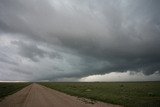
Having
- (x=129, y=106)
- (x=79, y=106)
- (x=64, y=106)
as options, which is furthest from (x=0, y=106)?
(x=129, y=106)

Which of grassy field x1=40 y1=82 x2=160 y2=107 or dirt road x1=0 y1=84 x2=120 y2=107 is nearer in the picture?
dirt road x1=0 y1=84 x2=120 y2=107

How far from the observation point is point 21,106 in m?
19.2

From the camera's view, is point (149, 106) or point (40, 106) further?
point (149, 106)

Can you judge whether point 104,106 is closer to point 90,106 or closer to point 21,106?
point 90,106

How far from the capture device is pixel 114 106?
21469 mm

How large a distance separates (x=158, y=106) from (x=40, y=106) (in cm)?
1328

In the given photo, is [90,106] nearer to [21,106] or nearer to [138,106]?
[138,106]

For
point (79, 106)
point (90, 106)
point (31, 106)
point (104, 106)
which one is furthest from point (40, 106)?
point (104, 106)

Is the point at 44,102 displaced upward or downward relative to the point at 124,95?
downward

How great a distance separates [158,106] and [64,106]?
10.8 meters

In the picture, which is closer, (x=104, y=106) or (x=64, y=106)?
(x=64, y=106)

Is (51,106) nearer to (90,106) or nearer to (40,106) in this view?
(40,106)

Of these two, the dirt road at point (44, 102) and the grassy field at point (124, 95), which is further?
the grassy field at point (124, 95)

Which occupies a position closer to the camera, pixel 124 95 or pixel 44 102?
pixel 44 102
